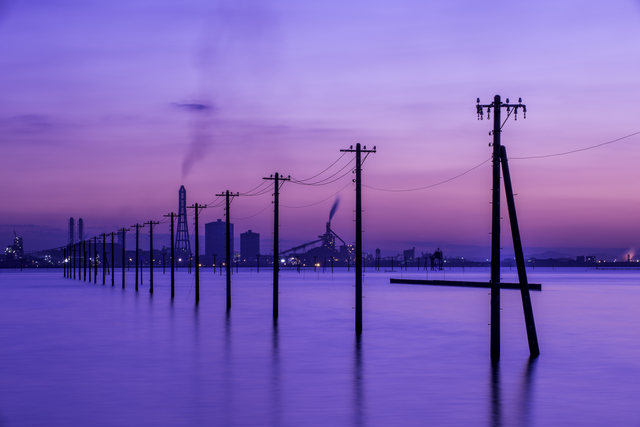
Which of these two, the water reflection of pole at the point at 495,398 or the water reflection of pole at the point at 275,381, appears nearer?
the water reflection of pole at the point at 495,398

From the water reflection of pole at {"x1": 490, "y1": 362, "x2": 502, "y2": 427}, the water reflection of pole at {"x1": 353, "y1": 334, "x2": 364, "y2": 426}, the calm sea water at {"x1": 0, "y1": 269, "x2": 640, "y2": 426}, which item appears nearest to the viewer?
the water reflection of pole at {"x1": 490, "y1": 362, "x2": 502, "y2": 427}

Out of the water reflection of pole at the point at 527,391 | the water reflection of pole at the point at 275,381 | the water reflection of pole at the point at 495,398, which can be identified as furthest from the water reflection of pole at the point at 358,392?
the water reflection of pole at the point at 527,391

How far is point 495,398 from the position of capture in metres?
19.3

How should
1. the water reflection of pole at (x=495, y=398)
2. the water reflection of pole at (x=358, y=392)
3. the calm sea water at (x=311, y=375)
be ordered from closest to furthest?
the water reflection of pole at (x=495, y=398) < the water reflection of pole at (x=358, y=392) < the calm sea water at (x=311, y=375)

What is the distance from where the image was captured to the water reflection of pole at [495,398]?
1638 centimetres

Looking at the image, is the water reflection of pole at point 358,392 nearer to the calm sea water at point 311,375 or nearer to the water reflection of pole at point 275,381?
the calm sea water at point 311,375

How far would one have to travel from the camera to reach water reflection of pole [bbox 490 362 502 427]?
16375mm

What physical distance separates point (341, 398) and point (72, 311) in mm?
43740

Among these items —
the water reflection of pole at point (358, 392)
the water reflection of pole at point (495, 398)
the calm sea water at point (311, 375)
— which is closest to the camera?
the water reflection of pole at point (495, 398)

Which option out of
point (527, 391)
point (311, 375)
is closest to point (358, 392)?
point (311, 375)

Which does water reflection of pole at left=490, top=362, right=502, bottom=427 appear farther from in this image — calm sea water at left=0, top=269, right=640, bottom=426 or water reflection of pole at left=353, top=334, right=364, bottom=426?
water reflection of pole at left=353, top=334, right=364, bottom=426

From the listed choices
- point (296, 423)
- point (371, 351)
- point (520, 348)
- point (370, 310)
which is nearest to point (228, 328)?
point (371, 351)

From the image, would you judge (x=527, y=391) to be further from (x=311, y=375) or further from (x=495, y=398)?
(x=311, y=375)

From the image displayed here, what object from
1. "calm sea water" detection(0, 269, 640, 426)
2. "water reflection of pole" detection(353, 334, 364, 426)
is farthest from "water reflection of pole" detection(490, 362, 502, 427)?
"water reflection of pole" detection(353, 334, 364, 426)
